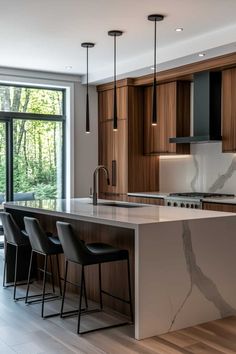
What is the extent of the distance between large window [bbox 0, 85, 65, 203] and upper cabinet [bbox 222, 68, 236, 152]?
307 centimetres

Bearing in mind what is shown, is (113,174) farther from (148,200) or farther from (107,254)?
(107,254)

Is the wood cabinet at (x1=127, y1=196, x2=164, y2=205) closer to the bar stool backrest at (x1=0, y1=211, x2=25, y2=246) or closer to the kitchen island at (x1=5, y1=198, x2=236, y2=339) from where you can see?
the kitchen island at (x1=5, y1=198, x2=236, y2=339)

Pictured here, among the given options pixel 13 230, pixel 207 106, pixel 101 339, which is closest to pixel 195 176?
pixel 207 106

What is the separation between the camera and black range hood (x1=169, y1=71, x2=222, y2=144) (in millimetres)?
6254

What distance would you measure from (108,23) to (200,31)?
3.63 feet

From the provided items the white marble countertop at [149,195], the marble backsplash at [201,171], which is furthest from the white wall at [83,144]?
the marble backsplash at [201,171]

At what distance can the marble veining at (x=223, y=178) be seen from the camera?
6445mm

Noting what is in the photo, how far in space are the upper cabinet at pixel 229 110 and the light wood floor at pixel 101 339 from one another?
2.61 meters

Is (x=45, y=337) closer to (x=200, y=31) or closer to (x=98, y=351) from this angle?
(x=98, y=351)

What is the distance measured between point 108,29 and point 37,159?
3099mm

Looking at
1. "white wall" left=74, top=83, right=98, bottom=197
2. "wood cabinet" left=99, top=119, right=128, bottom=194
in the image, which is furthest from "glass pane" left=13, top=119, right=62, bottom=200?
"wood cabinet" left=99, top=119, right=128, bottom=194

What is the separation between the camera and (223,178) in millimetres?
6613

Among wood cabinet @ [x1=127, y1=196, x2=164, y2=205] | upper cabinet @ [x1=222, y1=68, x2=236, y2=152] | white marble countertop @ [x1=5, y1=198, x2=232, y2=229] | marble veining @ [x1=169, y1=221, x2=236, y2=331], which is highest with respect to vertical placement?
upper cabinet @ [x1=222, y1=68, x2=236, y2=152]

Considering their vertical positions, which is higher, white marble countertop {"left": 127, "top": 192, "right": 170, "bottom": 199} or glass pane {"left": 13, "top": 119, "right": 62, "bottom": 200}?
glass pane {"left": 13, "top": 119, "right": 62, "bottom": 200}
